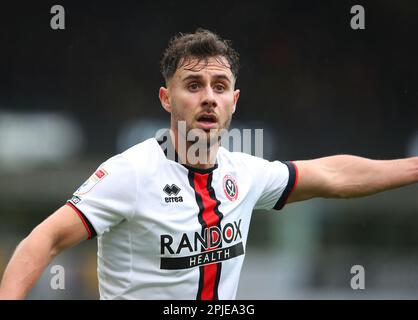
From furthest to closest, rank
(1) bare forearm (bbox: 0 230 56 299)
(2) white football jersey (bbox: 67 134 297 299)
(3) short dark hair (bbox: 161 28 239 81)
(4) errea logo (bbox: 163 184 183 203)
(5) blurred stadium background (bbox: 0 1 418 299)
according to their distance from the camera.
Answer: (5) blurred stadium background (bbox: 0 1 418 299)
(3) short dark hair (bbox: 161 28 239 81)
(4) errea logo (bbox: 163 184 183 203)
(2) white football jersey (bbox: 67 134 297 299)
(1) bare forearm (bbox: 0 230 56 299)

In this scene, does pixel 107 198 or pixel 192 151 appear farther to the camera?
pixel 192 151

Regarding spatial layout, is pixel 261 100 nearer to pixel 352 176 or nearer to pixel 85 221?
pixel 352 176

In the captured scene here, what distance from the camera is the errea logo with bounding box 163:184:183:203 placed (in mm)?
3873

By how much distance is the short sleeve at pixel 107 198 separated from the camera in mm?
3562

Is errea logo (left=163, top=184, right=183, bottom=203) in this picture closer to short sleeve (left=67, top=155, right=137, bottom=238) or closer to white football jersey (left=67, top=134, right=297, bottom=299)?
white football jersey (left=67, top=134, right=297, bottom=299)

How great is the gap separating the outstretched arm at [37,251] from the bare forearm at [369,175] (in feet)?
5.03

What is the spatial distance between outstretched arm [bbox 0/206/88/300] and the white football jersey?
8 centimetres

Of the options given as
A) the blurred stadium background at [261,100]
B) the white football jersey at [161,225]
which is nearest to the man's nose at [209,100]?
the white football jersey at [161,225]

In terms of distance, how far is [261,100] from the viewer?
1033 cm

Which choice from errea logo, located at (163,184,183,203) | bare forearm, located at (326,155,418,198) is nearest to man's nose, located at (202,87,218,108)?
errea logo, located at (163,184,183,203)

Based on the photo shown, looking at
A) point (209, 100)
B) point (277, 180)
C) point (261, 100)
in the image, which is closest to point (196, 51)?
point (209, 100)

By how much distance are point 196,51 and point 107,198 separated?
0.98 m

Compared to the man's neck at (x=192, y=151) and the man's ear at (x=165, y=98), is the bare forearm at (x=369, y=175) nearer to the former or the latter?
the man's neck at (x=192, y=151)
